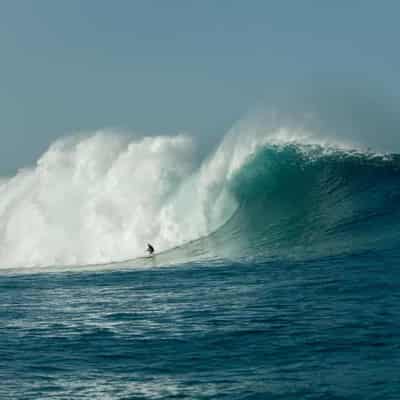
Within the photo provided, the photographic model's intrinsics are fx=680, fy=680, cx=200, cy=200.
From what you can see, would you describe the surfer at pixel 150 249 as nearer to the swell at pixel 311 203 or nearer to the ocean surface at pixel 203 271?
the ocean surface at pixel 203 271

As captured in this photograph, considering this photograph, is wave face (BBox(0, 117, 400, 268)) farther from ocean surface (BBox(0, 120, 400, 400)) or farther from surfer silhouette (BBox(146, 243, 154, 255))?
surfer silhouette (BBox(146, 243, 154, 255))

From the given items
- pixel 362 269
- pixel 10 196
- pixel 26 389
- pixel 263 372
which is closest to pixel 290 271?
pixel 362 269

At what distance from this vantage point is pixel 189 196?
79.0 feet

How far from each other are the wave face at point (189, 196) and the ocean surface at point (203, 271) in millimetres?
67

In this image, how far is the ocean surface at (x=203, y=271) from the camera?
8.93 metres

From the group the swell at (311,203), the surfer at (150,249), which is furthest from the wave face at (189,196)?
the surfer at (150,249)

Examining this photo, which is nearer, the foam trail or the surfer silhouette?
the surfer silhouette

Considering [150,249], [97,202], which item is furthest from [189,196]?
[150,249]

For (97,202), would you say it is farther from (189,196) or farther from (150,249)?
(150,249)

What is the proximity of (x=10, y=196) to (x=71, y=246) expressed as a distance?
551 cm

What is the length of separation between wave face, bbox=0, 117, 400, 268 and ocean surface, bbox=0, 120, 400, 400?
7 cm

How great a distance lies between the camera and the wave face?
2092cm

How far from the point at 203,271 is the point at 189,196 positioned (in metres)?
8.08

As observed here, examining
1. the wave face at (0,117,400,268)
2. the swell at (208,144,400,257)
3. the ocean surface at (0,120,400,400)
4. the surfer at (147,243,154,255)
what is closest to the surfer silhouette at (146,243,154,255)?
the surfer at (147,243,154,255)
